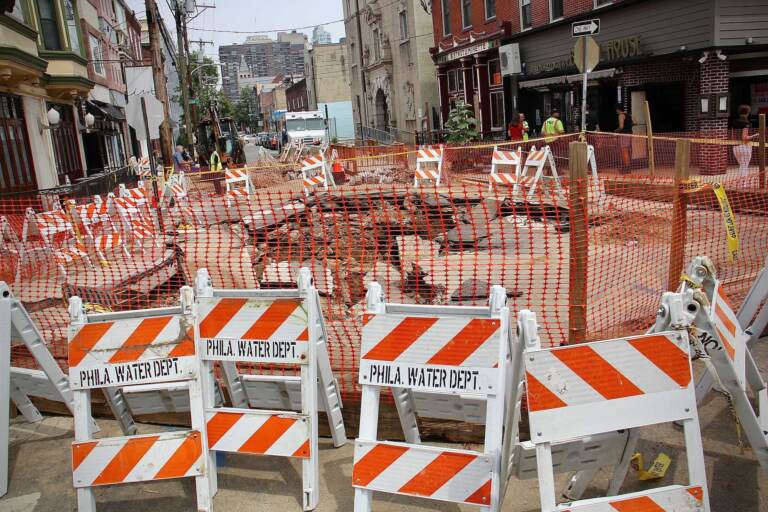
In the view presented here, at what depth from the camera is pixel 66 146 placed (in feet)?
79.1

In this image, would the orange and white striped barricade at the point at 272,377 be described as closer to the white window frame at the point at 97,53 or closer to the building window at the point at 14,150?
the building window at the point at 14,150

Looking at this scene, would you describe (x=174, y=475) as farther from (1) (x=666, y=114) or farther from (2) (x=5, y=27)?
(1) (x=666, y=114)

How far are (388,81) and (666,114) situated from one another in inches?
1010

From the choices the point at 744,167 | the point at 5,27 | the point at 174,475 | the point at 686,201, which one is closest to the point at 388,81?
the point at 5,27

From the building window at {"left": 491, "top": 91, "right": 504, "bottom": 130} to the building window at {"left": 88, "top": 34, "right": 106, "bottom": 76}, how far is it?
2048cm

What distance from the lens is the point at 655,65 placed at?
1744cm

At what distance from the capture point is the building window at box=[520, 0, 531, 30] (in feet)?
78.4

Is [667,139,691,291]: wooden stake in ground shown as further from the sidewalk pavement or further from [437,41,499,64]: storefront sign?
[437,41,499,64]: storefront sign

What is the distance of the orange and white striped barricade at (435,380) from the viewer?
9.37ft

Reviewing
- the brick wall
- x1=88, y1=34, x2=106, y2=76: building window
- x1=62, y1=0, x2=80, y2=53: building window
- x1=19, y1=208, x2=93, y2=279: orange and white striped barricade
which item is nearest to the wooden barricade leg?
x1=19, y1=208, x2=93, y2=279: orange and white striped barricade

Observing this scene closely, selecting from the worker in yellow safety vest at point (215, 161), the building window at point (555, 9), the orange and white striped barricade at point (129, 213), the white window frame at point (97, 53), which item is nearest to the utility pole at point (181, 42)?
the white window frame at point (97, 53)

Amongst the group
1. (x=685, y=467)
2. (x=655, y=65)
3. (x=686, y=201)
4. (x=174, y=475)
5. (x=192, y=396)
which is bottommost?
(x=685, y=467)

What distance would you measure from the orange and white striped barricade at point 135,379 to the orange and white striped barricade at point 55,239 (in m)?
5.41

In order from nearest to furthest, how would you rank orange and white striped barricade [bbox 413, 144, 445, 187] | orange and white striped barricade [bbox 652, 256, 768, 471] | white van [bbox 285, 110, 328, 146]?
orange and white striped barricade [bbox 652, 256, 768, 471] < orange and white striped barricade [bbox 413, 144, 445, 187] < white van [bbox 285, 110, 328, 146]
